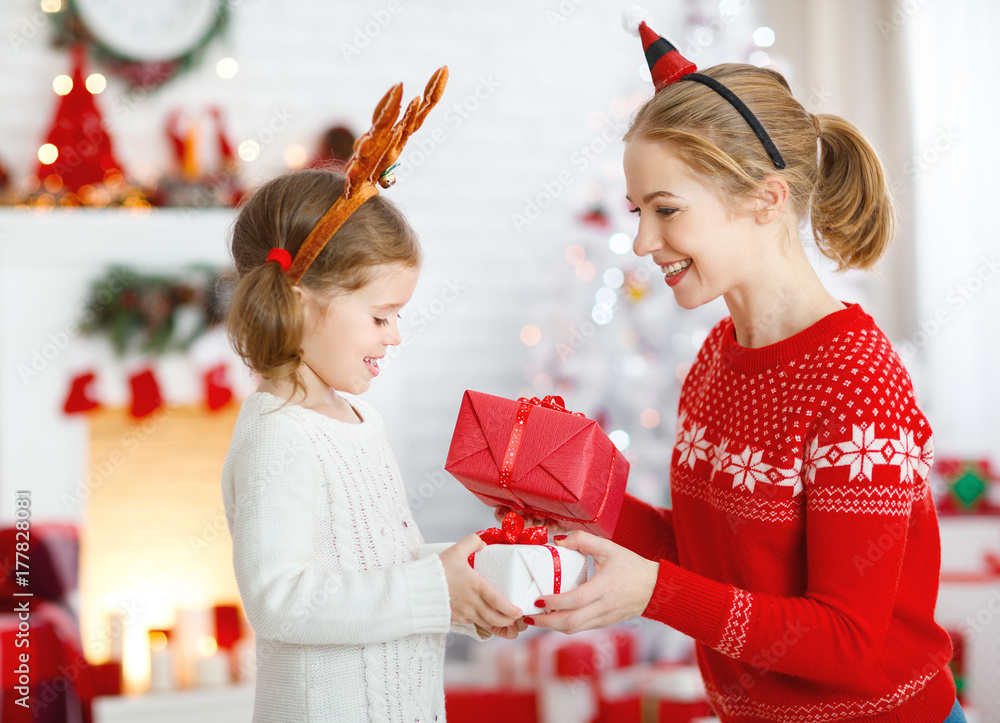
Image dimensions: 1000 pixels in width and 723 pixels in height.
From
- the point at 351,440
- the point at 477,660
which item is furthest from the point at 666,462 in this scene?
the point at 351,440

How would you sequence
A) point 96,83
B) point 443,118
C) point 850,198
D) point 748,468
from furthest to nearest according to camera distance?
point 443,118 < point 96,83 < point 850,198 < point 748,468

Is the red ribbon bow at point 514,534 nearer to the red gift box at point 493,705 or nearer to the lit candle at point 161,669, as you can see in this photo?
the red gift box at point 493,705

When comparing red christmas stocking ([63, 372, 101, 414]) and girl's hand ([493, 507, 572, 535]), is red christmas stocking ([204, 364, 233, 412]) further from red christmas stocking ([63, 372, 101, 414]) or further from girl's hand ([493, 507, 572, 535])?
girl's hand ([493, 507, 572, 535])

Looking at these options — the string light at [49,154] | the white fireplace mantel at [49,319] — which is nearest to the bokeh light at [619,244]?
the white fireplace mantel at [49,319]

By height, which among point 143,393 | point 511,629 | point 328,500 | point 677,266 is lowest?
point 511,629

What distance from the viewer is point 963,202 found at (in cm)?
389

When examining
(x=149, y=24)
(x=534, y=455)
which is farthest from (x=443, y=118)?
(x=534, y=455)

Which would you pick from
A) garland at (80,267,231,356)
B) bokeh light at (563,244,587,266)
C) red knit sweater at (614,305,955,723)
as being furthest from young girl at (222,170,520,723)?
bokeh light at (563,244,587,266)

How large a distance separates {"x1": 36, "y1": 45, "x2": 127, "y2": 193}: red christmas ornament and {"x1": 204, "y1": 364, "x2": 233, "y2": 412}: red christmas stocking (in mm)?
838

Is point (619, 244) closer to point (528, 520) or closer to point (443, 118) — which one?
point (443, 118)

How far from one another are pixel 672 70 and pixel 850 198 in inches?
12.8

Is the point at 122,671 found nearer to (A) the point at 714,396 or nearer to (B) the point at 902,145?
(A) the point at 714,396

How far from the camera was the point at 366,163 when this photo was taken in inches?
51.7

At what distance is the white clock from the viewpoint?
3498 mm
